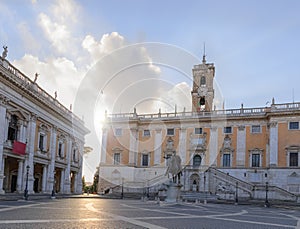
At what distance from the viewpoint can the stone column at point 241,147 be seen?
48.0 m

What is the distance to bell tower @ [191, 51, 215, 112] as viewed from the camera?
2208 inches

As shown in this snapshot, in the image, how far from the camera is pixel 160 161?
172ft

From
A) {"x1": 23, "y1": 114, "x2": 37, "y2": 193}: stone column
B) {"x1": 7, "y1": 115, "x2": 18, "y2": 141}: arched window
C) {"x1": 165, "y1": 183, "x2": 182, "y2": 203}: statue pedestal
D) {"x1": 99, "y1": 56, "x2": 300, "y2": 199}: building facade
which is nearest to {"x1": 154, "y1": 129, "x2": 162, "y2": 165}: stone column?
{"x1": 99, "y1": 56, "x2": 300, "y2": 199}: building facade

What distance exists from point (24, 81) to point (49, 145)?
355 inches

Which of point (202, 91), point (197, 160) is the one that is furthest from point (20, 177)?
point (202, 91)

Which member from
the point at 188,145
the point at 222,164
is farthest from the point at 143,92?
the point at 222,164

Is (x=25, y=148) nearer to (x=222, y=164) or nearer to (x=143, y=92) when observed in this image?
(x=143, y=92)

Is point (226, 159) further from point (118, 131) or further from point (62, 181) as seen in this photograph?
point (62, 181)

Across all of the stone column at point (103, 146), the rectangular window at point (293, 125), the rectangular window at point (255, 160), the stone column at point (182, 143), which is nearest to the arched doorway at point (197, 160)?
the stone column at point (182, 143)

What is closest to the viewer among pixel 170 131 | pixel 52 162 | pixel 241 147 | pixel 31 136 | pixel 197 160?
pixel 31 136

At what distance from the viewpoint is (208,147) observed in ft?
164

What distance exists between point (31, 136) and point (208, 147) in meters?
24.8

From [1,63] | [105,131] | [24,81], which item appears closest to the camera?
[1,63]

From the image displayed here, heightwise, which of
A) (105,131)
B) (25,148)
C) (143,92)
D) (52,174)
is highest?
(143,92)
